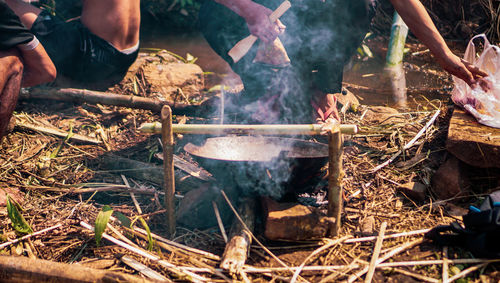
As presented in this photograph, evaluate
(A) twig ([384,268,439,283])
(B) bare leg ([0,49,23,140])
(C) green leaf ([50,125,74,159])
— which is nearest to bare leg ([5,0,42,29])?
(B) bare leg ([0,49,23,140])

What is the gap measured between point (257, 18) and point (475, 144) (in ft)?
5.90

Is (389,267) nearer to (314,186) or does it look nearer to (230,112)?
(314,186)

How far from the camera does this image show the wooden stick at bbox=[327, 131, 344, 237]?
7.48 feet

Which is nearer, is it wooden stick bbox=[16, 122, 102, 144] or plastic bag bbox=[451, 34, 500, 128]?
plastic bag bbox=[451, 34, 500, 128]

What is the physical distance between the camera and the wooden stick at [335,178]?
2279mm

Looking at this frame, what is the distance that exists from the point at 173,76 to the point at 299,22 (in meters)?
1.65

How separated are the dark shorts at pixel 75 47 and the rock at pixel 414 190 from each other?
292cm

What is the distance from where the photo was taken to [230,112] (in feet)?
12.2

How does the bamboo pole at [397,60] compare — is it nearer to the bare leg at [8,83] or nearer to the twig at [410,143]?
the twig at [410,143]

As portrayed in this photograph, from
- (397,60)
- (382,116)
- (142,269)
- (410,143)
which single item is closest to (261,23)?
(410,143)

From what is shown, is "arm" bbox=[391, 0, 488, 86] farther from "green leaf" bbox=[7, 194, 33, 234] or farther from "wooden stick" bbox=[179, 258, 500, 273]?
"green leaf" bbox=[7, 194, 33, 234]

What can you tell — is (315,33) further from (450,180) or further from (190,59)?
(190,59)

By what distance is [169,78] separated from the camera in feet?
14.6

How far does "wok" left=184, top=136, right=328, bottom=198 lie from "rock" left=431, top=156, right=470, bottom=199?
Answer: 35.8 inches
